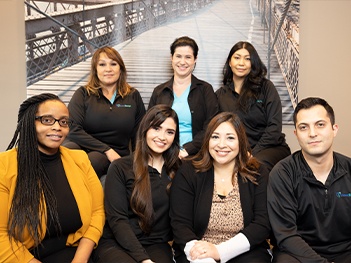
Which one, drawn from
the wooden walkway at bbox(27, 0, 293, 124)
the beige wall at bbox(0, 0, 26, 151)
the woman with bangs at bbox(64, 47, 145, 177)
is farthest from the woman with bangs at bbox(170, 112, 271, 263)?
the beige wall at bbox(0, 0, 26, 151)

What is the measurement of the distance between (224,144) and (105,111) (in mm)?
1269

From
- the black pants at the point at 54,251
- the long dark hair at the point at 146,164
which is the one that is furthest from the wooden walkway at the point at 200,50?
the black pants at the point at 54,251

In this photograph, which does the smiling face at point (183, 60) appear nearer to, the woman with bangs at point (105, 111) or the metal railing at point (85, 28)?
the woman with bangs at point (105, 111)

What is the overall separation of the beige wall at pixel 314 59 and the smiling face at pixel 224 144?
1.56m

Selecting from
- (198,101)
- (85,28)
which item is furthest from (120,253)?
(85,28)

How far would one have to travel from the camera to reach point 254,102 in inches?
138

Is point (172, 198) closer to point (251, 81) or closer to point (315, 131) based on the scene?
point (315, 131)

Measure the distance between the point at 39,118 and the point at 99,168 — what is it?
969mm

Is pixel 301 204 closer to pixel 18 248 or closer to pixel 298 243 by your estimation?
pixel 298 243

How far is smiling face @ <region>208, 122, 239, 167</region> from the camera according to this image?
255 cm

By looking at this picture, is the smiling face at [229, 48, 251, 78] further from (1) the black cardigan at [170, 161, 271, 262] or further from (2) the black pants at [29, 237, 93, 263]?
(2) the black pants at [29, 237, 93, 263]

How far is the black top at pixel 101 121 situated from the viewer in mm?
3475

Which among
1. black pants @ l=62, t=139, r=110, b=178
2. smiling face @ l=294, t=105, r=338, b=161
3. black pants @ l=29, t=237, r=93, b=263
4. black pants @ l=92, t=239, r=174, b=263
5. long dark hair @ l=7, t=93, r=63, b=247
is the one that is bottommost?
black pants @ l=92, t=239, r=174, b=263

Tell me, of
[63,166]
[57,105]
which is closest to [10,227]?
[63,166]
